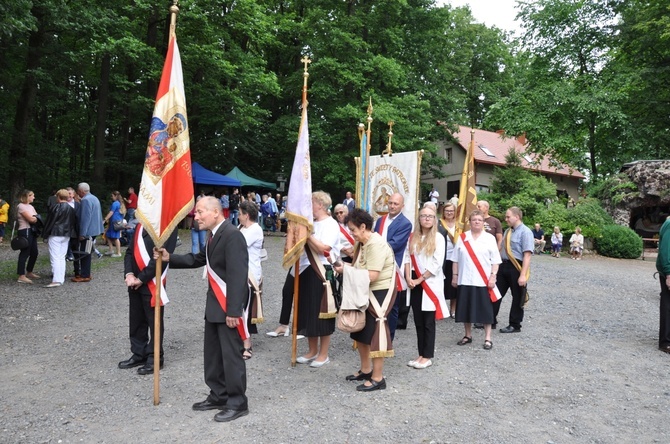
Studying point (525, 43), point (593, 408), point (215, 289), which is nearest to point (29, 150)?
point (215, 289)

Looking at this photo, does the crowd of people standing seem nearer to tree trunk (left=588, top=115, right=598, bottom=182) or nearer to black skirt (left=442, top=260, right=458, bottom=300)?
black skirt (left=442, top=260, right=458, bottom=300)

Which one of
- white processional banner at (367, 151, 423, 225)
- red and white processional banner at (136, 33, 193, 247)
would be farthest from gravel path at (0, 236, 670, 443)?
white processional banner at (367, 151, 423, 225)

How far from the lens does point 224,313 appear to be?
14.1ft

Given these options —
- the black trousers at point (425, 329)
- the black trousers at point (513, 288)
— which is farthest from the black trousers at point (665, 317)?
the black trousers at point (425, 329)

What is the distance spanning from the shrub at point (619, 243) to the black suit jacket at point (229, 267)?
67.7 ft

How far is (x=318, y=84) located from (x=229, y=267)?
21.0 meters

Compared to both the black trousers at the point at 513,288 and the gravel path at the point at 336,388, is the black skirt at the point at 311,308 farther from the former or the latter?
the black trousers at the point at 513,288

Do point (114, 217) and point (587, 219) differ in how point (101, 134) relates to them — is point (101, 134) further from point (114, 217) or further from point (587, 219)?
point (587, 219)

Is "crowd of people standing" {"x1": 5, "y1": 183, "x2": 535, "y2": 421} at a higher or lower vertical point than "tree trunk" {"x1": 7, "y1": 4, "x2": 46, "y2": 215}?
lower

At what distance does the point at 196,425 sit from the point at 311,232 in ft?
7.73

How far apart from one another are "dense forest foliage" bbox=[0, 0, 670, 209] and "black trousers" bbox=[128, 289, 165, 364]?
48.5ft

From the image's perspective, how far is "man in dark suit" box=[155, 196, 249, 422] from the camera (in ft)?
13.9

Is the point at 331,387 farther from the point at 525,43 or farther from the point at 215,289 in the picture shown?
the point at 525,43

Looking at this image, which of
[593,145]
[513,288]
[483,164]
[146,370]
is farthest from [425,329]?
[483,164]
